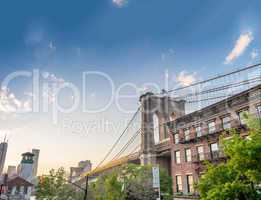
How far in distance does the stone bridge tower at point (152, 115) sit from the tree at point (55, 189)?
13.6m

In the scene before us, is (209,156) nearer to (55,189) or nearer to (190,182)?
(190,182)

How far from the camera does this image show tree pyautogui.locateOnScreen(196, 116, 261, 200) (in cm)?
1138

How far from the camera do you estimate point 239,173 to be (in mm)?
13109

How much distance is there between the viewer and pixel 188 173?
29.3 m

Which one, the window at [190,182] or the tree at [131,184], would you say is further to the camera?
the window at [190,182]

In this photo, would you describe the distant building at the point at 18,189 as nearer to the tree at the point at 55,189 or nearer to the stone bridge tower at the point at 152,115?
the tree at the point at 55,189

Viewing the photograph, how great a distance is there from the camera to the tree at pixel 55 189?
36781 mm

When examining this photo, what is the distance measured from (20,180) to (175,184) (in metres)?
44.2

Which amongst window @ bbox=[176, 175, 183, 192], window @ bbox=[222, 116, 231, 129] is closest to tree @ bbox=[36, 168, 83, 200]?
window @ bbox=[176, 175, 183, 192]

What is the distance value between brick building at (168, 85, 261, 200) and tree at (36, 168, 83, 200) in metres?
18.9

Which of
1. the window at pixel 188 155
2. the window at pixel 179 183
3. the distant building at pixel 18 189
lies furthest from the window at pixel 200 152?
the distant building at pixel 18 189

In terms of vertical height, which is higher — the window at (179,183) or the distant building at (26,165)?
the distant building at (26,165)

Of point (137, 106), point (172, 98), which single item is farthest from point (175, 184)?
point (137, 106)

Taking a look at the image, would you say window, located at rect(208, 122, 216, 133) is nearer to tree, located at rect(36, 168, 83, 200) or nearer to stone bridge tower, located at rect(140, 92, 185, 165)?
stone bridge tower, located at rect(140, 92, 185, 165)
